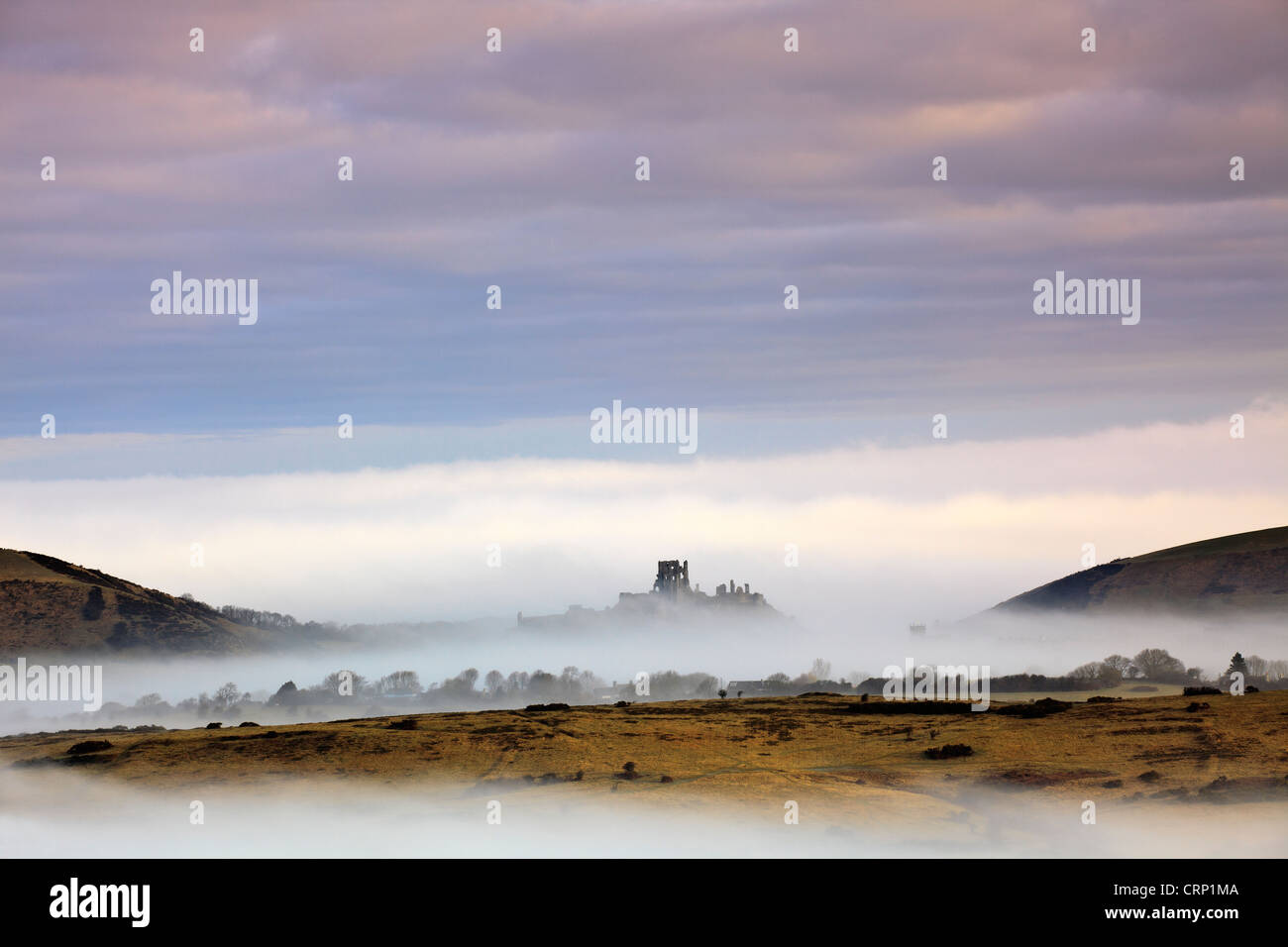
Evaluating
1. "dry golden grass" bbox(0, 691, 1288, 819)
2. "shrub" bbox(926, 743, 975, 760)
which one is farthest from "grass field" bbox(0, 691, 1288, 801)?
"shrub" bbox(926, 743, 975, 760)

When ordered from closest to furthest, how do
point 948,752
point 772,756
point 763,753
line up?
point 948,752, point 772,756, point 763,753

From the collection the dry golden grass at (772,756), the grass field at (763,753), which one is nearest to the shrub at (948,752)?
the dry golden grass at (772,756)

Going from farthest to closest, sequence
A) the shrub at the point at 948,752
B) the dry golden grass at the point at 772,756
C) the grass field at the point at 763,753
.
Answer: the shrub at the point at 948,752
the grass field at the point at 763,753
the dry golden grass at the point at 772,756

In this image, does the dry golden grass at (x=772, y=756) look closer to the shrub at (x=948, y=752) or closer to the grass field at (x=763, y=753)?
the grass field at (x=763, y=753)

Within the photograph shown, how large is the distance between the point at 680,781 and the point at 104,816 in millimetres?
55757

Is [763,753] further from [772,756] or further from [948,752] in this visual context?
[948,752]

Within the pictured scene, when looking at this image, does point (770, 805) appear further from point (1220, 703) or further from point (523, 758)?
point (1220, 703)

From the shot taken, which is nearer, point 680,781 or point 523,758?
point 680,781

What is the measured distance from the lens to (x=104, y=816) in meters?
140

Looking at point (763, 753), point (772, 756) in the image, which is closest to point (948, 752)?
point (772, 756)

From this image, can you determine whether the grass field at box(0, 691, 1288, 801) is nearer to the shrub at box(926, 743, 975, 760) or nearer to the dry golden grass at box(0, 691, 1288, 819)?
the dry golden grass at box(0, 691, 1288, 819)

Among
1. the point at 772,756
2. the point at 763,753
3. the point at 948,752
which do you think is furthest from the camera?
the point at 763,753
